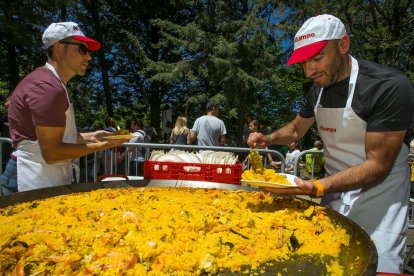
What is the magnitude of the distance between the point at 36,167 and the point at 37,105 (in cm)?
44

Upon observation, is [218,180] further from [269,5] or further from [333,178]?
[269,5]

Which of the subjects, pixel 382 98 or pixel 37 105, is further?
pixel 37 105

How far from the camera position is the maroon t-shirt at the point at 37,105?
2289mm

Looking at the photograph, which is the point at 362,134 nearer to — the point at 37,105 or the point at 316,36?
the point at 316,36

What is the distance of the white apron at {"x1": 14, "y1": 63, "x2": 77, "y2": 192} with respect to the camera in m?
2.45

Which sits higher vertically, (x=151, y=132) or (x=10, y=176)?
(x=10, y=176)

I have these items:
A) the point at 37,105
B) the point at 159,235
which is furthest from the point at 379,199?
the point at 37,105

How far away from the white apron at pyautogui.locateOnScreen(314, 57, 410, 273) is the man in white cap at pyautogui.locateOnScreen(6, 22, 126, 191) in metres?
1.60

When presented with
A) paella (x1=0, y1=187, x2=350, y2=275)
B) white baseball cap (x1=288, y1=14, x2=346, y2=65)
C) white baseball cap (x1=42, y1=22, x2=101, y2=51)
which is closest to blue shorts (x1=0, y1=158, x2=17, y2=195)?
paella (x1=0, y1=187, x2=350, y2=275)

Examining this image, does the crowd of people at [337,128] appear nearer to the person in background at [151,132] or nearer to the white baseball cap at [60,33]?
the white baseball cap at [60,33]

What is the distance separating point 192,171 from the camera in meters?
3.09

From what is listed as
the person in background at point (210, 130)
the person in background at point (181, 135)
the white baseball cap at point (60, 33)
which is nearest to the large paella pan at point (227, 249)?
the white baseball cap at point (60, 33)

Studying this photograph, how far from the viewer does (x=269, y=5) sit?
15617 mm

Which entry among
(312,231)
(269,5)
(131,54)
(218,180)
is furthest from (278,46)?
(312,231)
